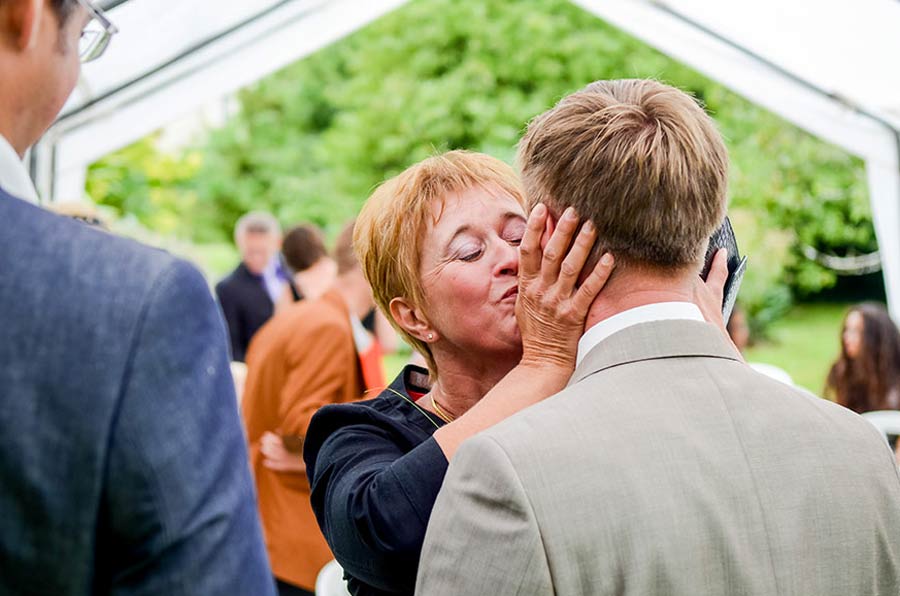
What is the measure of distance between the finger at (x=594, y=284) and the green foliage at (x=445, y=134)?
439 inches

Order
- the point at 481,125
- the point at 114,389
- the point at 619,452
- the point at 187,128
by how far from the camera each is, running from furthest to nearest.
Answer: the point at 187,128 < the point at 481,125 < the point at 619,452 < the point at 114,389

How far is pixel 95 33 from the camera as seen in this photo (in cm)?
138

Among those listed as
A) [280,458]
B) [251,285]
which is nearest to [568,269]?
[280,458]

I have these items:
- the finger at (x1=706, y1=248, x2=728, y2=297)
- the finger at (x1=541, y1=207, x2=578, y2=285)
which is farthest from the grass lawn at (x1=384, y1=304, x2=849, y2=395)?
the finger at (x1=541, y1=207, x2=578, y2=285)

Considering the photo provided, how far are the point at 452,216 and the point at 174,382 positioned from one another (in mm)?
1016

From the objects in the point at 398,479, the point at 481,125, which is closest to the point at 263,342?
the point at 398,479

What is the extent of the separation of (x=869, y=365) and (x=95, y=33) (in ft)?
17.9

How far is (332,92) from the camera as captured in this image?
76.2 ft

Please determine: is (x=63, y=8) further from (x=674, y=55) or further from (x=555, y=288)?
(x=674, y=55)

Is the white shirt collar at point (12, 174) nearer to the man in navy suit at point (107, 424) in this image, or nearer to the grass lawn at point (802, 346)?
the man in navy suit at point (107, 424)

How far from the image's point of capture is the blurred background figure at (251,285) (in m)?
7.61

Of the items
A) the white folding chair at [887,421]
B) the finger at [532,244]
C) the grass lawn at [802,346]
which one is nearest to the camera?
the finger at [532,244]

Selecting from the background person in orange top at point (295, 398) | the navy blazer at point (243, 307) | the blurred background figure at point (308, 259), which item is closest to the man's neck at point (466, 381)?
the background person in orange top at point (295, 398)

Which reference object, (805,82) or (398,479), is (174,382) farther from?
(805,82)
